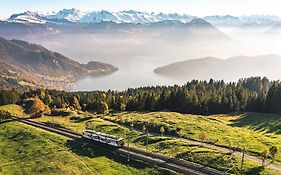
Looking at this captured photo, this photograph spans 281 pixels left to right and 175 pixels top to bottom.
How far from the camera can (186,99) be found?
171500 millimetres

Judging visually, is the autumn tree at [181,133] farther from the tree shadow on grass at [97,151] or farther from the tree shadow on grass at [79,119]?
the tree shadow on grass at [79,119]

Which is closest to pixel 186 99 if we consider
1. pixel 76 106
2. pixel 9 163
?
pixel 76 106

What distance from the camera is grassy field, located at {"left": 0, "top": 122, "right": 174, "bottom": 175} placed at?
261 feet

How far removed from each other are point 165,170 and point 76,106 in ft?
390

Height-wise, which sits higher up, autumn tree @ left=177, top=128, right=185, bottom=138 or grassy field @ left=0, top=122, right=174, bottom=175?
autumn tree @ left=177, top=128, right=185, bottom=138

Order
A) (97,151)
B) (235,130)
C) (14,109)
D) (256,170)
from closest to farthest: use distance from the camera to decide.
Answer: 1. (256,170)
2. (97,151)
3. (235,130)
4. (14,109)

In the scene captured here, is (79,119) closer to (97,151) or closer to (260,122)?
(97,151)

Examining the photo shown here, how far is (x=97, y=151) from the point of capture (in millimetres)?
92375

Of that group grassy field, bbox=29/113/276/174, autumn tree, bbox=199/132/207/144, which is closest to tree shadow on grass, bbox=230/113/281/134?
grassy field, bbox=29/113/276/174

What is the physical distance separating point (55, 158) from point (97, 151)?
11356 mm

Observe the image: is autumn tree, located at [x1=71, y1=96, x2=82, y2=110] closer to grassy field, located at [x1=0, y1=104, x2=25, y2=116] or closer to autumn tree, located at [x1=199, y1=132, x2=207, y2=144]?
grassy field, located at [x1=0, y1=104, x2=25, y2=116]

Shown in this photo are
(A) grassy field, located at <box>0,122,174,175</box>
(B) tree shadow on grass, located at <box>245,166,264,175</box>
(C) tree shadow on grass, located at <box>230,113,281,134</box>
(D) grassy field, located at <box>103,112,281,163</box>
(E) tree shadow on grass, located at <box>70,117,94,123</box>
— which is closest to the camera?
(B) tree shadow on grass, located at <box>245,166,264,175</box>

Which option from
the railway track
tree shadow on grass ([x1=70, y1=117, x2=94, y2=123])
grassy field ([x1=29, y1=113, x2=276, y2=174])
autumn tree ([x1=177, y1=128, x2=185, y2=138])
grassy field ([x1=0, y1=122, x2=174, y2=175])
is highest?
autumn tree ([x1=177, y1=128, x2=185, y2=138])

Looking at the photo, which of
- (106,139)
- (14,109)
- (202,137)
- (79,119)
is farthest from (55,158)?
(14,109)
